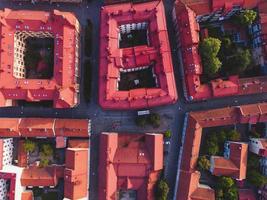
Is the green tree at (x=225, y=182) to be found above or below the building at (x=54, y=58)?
below

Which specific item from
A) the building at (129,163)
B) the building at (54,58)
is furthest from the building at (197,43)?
the building at (54,58)

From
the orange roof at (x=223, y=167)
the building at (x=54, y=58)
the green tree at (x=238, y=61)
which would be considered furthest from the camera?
the orange roof at (x=223, y=167)

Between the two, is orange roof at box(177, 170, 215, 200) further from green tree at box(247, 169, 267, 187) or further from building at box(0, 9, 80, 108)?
building at box(0, 9, 80, 108)

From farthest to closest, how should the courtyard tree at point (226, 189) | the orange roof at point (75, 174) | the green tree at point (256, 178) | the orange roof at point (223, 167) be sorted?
1. the courtyard tree at point (226, 189)
2. the green tree at point (256, 178)
3. the orange roof at point (223, 167)
4. the orange roof at point (75, 174)

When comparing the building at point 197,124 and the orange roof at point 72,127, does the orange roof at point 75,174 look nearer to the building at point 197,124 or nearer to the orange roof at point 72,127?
the orange roof at point 72,127

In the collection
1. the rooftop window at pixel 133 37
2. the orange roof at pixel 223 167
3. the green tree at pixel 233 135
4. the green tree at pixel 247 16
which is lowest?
the orange roof at pixel 223 167

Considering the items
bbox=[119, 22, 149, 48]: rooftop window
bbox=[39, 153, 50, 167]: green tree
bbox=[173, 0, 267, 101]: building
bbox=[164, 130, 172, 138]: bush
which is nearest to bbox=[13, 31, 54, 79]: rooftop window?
bbox=[119, 22, 149, 48]: rooftop window
